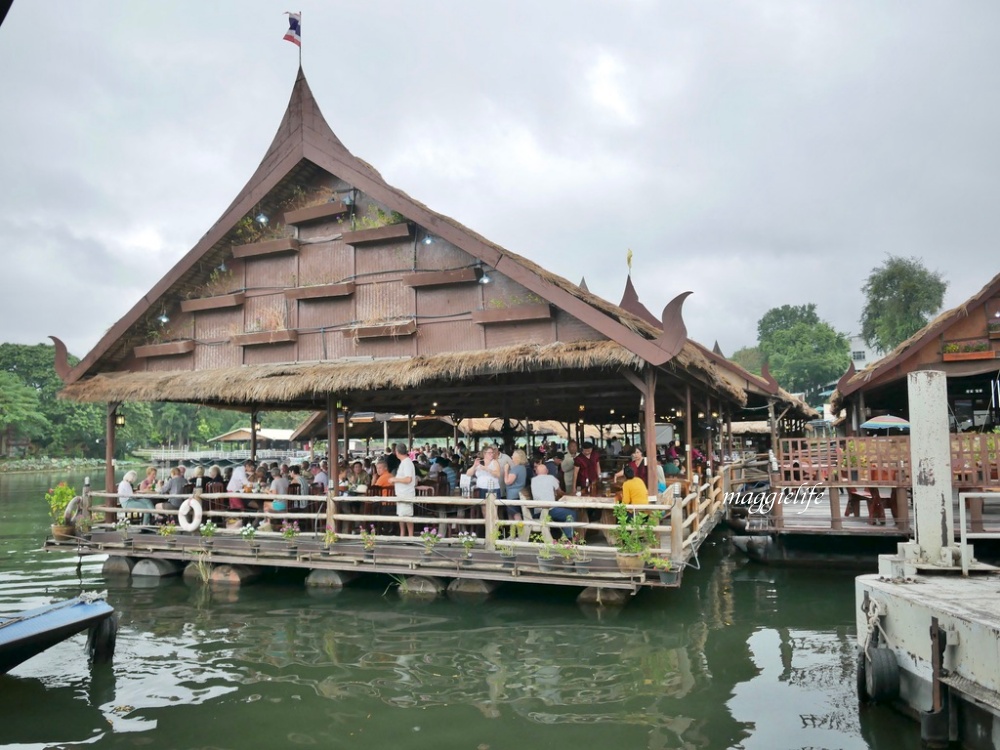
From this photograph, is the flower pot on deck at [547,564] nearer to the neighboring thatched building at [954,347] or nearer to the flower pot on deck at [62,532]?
the neighboring thatched building at [954,347]

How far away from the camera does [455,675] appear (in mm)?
7445

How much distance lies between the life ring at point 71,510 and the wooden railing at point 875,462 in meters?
12.4

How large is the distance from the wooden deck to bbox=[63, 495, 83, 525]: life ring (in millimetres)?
176

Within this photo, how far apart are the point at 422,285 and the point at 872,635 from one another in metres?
8.11

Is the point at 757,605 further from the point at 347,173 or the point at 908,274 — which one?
the point at 908,274

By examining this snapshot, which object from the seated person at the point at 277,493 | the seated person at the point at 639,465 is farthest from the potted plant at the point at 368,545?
the seated person at the point at 639,465

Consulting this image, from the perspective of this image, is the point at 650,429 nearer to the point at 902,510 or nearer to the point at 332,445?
the point at 902,510

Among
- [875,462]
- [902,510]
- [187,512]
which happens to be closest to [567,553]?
[875,462]

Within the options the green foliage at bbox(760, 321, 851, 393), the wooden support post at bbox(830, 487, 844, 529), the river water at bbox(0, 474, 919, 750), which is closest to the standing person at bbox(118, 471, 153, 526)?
the river water at bbox(0, 474, 919, 750)

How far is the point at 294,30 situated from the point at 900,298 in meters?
42.2

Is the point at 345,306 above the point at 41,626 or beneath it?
above

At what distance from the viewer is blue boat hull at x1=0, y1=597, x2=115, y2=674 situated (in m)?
6.89

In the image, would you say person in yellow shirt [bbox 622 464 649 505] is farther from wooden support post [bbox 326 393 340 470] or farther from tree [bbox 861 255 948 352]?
tree [bbox 861 255 948 352]

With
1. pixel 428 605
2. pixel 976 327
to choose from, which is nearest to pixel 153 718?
pixel 428 605
